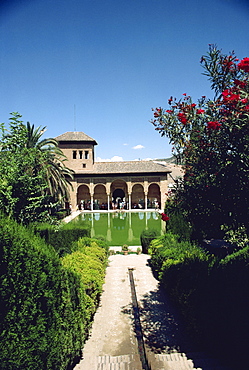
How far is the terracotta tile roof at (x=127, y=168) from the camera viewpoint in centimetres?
3453

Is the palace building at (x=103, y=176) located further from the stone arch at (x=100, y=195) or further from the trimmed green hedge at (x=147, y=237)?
the trimmed green hedge at (x=147, y=237)

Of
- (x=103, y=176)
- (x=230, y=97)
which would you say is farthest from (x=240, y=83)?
(x=103, y=176)

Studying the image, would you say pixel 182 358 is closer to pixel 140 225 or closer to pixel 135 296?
pixel 135 296

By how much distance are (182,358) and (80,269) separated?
3258 millimetres

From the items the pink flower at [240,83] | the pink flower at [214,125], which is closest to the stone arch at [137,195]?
the pink flower at [214,125]

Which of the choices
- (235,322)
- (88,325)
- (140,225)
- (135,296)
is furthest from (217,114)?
(140,225)

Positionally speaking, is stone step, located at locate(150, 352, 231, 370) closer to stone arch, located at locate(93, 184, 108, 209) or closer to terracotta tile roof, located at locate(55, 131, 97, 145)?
→ terracotta tile roof, located at locate(55, 131, 97, 145)

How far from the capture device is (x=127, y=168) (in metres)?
35.4

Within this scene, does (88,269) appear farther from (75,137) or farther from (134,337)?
(75,137)

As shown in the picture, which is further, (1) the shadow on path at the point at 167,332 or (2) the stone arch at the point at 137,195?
(2) the stone arch at the point at 137,195

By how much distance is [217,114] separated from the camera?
4117 mm

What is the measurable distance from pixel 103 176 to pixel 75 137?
688 centimetres

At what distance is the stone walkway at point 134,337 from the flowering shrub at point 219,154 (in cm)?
247

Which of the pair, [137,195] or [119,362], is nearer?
[119,362]
